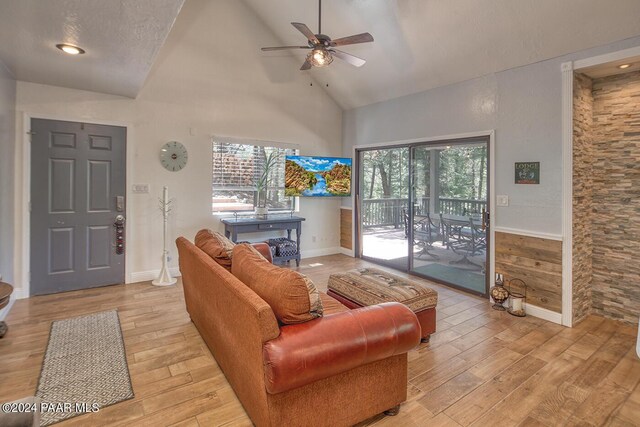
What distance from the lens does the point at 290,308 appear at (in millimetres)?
1671

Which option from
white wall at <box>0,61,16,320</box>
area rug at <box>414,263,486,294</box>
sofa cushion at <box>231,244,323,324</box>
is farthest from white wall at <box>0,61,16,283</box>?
area rug at <box>414,263,486,294</box>

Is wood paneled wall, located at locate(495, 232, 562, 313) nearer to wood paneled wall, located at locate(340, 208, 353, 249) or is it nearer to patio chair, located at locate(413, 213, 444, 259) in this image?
patio chair, located at locate(413, 213, 444, 259)

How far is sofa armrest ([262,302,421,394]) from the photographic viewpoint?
1.53 meters

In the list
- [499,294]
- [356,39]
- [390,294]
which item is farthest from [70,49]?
[499,294]

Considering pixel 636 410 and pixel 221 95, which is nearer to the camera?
pixel 636 410

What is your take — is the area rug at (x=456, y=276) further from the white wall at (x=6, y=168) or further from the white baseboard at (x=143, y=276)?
the white wall at (x=6, y=168)

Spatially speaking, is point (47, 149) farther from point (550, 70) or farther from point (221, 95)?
point (550, 70)

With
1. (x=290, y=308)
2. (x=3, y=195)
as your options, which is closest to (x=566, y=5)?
(x=290, y=308)

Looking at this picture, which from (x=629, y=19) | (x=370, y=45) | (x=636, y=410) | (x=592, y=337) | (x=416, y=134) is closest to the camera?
(x=636, y=410)

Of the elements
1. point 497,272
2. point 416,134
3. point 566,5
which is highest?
point 566,5

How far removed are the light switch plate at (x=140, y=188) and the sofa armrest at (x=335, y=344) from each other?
12.6ft

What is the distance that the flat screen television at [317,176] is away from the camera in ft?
18.8

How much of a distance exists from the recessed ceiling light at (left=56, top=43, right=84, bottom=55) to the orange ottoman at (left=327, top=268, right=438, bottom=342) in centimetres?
319

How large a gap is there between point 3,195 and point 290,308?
3.79 metres
